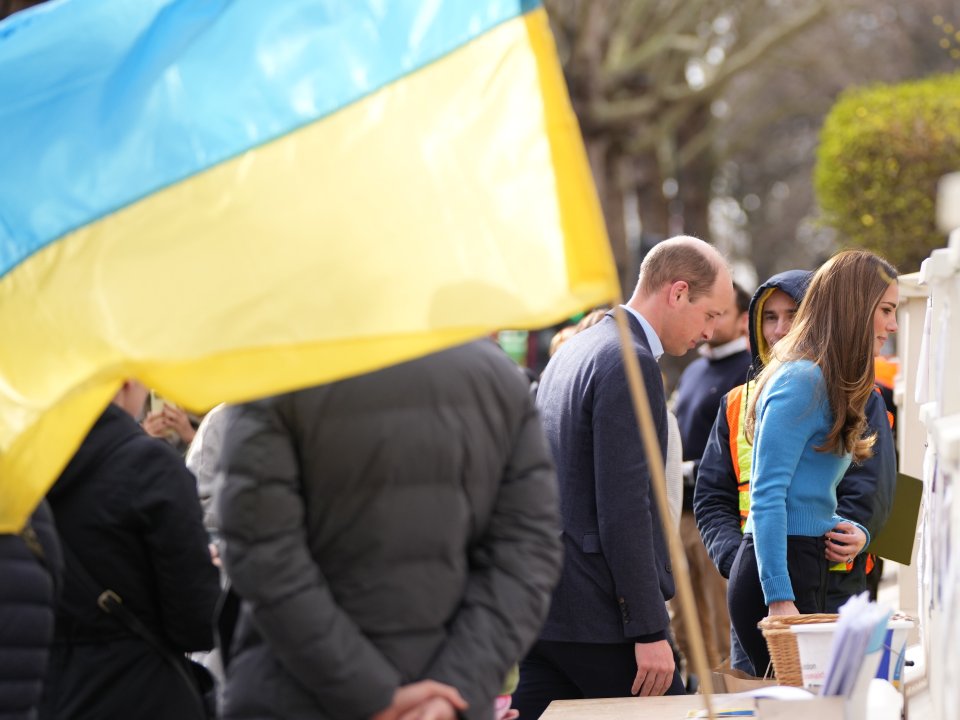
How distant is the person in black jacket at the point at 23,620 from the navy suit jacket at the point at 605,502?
1850 mm

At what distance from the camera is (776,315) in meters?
5.66

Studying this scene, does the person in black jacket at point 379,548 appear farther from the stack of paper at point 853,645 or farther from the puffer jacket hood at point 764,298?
the puffer jacket hood at point 764,298

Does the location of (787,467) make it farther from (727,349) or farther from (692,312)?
(727,349)

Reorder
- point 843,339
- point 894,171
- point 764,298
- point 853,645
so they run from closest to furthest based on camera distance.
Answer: point 853,645, point 843,339, point 764,298, point 894,171

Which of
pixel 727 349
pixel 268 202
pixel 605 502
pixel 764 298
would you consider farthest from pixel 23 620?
pixel 727 349

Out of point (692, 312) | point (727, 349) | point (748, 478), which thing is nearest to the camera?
point (692, 312)

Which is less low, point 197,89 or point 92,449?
point 197,89

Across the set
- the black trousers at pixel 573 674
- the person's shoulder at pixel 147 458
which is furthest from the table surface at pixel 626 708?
the person's shoulder at pixel 147 458

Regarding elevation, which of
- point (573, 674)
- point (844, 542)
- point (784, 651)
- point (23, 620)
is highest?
point (23, 620)

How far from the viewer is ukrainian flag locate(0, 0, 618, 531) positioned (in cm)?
290

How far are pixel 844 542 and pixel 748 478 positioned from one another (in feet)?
1.92

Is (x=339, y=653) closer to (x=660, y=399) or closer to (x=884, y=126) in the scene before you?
(x=660, y=399)

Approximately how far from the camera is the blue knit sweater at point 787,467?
4.56 meters

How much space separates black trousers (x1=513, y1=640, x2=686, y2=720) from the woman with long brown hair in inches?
19.5
